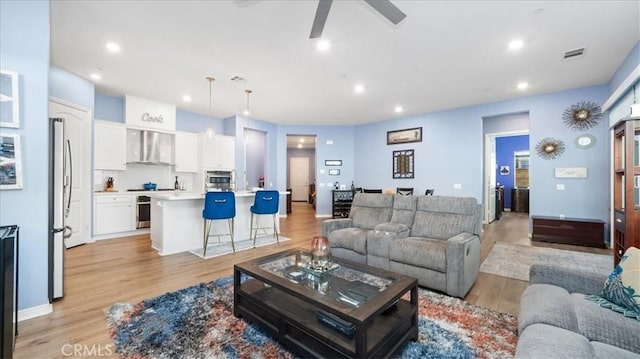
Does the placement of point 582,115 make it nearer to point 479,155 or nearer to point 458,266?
point 479,155

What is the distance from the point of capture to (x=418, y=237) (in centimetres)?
326

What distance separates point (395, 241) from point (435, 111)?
15.9ft

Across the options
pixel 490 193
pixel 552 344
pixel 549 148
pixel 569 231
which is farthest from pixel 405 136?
pixel 552 344

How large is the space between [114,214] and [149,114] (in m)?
2.15

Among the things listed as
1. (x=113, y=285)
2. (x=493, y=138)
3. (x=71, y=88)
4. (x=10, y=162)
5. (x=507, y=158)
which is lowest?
(x=113, y=285)

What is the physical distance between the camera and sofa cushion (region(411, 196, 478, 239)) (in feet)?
10.1

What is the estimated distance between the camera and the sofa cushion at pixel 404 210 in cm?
350

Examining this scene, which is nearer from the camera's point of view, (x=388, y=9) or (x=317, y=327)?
(x=317, y=327)

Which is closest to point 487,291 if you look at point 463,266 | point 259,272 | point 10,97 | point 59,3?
point 463,266

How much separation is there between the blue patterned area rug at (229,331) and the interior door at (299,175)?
1020 cm

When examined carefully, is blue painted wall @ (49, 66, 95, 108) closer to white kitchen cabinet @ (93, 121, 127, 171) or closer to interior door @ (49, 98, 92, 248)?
interior door @ (49, 98, 92, 248)

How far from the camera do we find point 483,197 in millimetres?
6207

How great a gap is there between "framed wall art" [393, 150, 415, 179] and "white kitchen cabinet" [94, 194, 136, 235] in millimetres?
6305

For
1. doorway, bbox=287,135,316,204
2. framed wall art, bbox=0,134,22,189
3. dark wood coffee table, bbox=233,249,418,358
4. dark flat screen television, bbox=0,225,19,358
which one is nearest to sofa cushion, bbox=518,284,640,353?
dark wood coffee table, bbox=233,249,418,358
